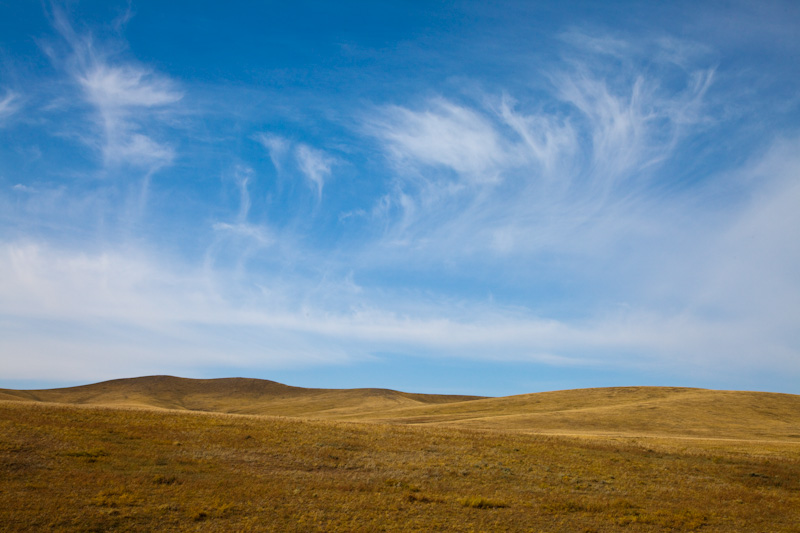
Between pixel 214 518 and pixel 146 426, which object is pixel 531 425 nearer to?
pixel 146 426

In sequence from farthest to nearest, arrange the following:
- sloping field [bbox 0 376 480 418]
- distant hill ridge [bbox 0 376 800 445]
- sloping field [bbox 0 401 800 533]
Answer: sloping field [bbox 0 376 480 418], distant hill ridge [bbox 0 376 800 445], sloping field [bbox 0 401 800 533]

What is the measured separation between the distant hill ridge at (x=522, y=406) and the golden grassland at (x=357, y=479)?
790 inches

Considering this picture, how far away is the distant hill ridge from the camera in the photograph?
61.2 meters

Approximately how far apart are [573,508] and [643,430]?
4490 centimetres

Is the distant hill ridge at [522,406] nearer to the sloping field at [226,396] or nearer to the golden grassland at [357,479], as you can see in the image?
the sloping field at [226,396]

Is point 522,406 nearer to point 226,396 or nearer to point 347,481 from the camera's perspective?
point 347,481

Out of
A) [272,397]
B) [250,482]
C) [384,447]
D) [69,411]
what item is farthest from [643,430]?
[272,397]

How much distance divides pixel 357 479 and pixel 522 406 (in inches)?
2758

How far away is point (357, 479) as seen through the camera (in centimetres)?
2406

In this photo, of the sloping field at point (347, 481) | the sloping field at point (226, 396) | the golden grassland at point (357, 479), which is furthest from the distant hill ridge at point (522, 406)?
the sloping field at point (347, 481)

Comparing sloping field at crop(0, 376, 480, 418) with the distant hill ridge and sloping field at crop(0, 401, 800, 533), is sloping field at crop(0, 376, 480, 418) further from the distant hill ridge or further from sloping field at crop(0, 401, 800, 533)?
sloping field at crop(0, 401, 800, 533)

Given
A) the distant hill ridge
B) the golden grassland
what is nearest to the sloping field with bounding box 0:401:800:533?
the golden grassland

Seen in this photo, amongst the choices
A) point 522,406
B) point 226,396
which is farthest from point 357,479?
point 226,396

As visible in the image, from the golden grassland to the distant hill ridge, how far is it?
2006cm
